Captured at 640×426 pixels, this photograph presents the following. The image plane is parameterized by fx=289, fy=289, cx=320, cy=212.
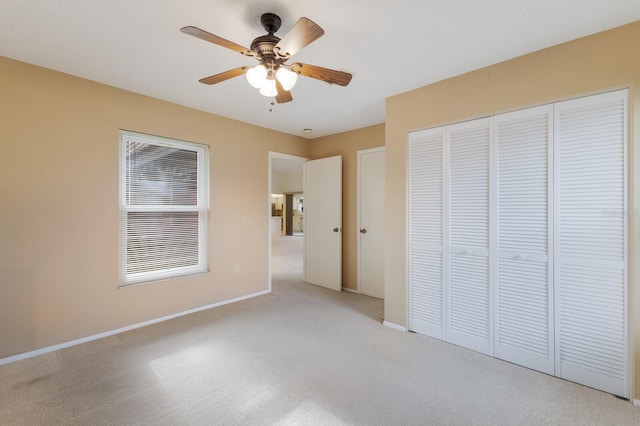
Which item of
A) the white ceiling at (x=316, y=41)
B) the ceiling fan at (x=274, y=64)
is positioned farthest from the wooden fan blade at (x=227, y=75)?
the white ceiling at (x=316, y=41)

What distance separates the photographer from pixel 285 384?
6.89 ft

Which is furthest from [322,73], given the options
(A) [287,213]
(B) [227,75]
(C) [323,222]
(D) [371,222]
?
(A) [287,213]

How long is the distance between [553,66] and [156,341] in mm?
4115

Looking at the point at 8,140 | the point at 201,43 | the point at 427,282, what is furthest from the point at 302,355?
the point at 8,140

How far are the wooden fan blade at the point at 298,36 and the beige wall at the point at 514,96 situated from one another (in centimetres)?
166

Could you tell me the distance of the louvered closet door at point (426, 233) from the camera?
2801 millimetres

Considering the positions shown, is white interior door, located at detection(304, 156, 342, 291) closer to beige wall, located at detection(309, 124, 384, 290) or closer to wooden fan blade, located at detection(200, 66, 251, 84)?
beige wall, located at detection(309, 124, 384, 290)


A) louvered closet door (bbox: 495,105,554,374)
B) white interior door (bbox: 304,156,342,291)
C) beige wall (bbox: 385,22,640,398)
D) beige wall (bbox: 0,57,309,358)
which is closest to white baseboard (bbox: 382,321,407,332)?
beige wall (bbox: 385,22,640,398)

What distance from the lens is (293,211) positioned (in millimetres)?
13820

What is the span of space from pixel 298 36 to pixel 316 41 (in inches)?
26.2

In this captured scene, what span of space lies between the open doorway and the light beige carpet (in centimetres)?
394

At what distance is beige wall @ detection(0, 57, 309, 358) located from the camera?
2408 millimetres

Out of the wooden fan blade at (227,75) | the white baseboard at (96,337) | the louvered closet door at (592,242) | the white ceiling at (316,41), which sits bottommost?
the white baseboard at (96,337)

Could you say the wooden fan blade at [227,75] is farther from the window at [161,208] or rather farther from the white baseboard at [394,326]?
the white baseboard at [394,326]
